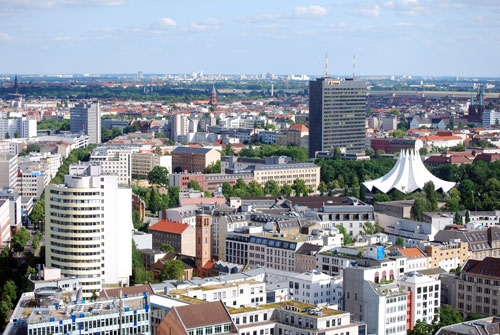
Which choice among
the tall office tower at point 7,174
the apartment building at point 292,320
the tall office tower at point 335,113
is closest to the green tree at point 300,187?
the tall office tower at point 335,113

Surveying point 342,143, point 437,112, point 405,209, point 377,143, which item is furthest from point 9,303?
point 437,112

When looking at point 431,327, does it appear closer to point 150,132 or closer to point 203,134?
point 203,134

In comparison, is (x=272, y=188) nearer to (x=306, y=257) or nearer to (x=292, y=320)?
(x=306, y=257)

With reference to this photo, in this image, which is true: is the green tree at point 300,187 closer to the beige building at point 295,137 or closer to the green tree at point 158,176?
the green tree at point 158,176

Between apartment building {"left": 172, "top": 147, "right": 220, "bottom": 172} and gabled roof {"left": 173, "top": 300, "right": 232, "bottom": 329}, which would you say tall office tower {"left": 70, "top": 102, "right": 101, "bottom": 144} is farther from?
gabled roof {"left": 173, "top": 300, "right": 232, "bottom": 329}

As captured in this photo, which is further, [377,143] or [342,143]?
[377,143]

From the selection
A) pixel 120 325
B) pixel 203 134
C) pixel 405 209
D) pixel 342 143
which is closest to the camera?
pixel 120 325

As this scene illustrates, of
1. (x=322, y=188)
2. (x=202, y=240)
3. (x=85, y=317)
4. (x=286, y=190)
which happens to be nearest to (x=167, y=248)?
(x=202, y=240)
